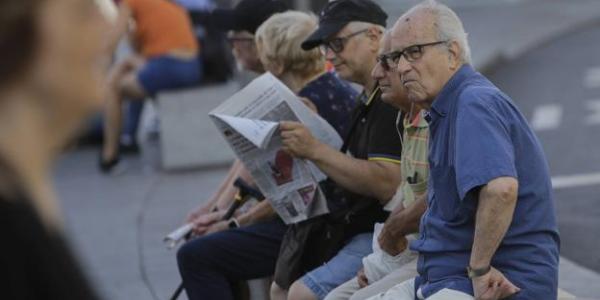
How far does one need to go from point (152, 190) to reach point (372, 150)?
5727 mm

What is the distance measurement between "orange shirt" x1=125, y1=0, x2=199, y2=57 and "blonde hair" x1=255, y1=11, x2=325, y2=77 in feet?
17.8

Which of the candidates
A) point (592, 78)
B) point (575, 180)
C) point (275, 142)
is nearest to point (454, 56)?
point (275, 142)

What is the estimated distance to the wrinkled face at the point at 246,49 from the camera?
591 centimetres

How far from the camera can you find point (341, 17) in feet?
16.5

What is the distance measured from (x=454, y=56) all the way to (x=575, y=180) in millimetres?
5515

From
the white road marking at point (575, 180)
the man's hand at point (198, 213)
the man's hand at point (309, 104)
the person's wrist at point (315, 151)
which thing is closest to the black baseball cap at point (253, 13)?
the man's hand at point (309, 104)

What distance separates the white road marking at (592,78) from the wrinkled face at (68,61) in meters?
12.9

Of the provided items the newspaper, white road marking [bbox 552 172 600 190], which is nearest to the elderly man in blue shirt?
the newspaper

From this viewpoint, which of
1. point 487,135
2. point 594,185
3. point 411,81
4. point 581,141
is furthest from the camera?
point 581,141

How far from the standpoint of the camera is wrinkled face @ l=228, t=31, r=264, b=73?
5.91 m

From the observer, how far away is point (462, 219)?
13.1 feet

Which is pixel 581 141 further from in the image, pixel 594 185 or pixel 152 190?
pixel 152 190

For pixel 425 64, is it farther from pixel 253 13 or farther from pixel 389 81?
pixel 253 13

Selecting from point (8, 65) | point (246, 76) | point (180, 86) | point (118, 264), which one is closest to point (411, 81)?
point (8, 65)
